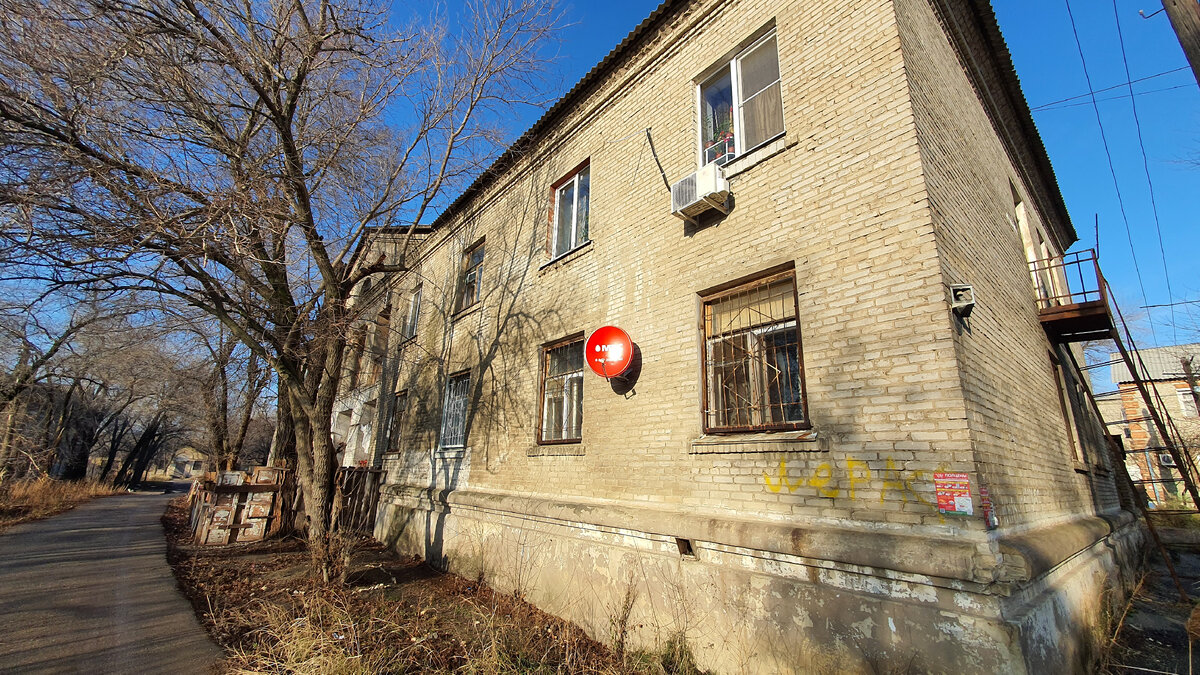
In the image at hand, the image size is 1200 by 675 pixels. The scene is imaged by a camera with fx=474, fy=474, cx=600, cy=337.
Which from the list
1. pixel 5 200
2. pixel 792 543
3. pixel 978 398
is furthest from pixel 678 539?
pixel 5 200

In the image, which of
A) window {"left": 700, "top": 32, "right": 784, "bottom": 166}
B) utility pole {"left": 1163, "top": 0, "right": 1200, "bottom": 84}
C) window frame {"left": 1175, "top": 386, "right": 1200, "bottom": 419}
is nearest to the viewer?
utility pole {"left": 1163, "top": 0, "right": 1200, "bottom": 84}

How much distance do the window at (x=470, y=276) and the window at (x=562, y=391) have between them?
3.78 m

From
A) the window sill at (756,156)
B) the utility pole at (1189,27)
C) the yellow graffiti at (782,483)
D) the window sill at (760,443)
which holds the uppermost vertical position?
the utility pole at (1189,27)

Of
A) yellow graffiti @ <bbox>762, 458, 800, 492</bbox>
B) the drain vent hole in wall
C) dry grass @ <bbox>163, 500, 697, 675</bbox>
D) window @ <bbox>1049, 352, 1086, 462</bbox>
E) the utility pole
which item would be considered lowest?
dry grass @ <bbox>163, 500, 697, 675</bbox>

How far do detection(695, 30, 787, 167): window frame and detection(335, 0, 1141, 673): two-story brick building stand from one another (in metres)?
0.04

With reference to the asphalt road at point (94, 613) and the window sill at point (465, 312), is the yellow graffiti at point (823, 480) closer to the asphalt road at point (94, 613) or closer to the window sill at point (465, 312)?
the asphalt road at point (94, 613)

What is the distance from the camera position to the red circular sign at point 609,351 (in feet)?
20.0

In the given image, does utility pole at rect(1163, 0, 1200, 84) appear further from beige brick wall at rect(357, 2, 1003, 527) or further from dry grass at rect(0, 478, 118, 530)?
dry grass at rect(0, 478, 118, 530)

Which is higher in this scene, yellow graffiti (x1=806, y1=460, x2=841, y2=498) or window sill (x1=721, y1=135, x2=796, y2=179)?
window sill (x1=721, y1=135, x2=796, y2=179)

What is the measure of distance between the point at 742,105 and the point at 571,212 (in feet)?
11.8

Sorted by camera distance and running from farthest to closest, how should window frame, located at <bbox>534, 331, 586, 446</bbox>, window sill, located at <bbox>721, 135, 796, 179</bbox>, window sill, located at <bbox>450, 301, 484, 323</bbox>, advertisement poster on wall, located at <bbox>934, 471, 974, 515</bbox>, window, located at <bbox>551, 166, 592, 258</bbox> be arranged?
window sill, located at <bbox>450, 301, 484, 323</bbox> → window, located at <bbox>551, 166, 592, 258</bbox> → window frame, located at <bbox>534, 331, 586, 446</bbox> → window sill, located at <bbox>721, 135, 796, 179</bbox> → advertisement poster on wall, located at <bbox>934, 471, 974, 515</bbox>

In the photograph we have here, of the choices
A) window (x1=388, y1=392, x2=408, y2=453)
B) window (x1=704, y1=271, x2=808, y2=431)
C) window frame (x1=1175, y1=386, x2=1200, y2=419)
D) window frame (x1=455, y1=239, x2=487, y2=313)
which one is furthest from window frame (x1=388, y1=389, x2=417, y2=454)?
window frame (x1=1175, y1=386, x2=1200, y2=419)

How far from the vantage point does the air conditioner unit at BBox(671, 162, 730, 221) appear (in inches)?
216

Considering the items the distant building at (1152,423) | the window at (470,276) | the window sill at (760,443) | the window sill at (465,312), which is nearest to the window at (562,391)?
the window sill at (760,443)
